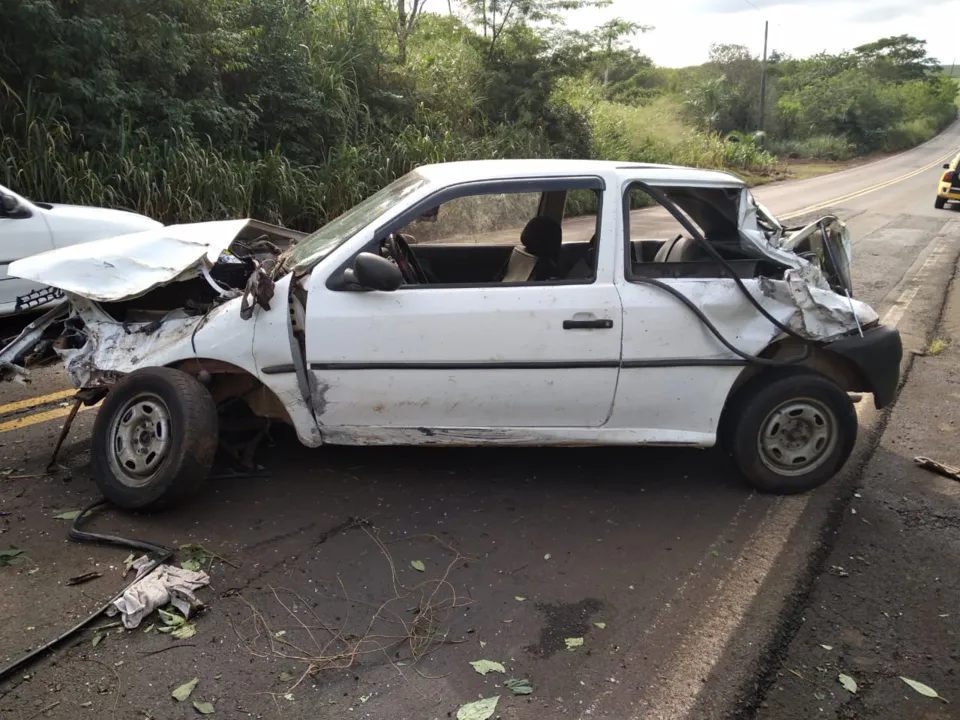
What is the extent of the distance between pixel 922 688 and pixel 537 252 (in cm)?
282

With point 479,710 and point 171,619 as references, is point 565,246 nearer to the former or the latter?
point 479,710

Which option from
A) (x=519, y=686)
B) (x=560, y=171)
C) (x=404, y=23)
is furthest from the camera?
(x=404, y=23)

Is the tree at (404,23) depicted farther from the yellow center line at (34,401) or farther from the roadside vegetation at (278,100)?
the yellow center line at (34,401)

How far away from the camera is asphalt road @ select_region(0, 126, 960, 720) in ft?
9.08

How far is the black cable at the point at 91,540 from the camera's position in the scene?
2.81 metres

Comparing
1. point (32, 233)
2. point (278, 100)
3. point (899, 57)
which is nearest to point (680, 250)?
point (32, 233)

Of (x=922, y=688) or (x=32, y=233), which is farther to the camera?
(x=32, y=233)

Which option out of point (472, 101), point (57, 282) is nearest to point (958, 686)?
point (57, 282)

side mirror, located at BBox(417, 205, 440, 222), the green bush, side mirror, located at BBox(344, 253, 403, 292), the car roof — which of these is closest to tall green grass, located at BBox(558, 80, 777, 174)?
the green bush

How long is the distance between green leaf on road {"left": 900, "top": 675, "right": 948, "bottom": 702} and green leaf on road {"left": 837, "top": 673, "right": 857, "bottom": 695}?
20cm

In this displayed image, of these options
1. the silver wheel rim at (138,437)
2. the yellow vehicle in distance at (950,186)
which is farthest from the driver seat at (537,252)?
the yellow vehicle in distance at (950,186)

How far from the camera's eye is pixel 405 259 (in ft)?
14.6

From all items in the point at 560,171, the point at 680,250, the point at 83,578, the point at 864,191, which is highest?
the point at 560,171

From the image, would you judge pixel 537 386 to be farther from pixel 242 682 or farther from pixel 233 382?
pixel 242 682
